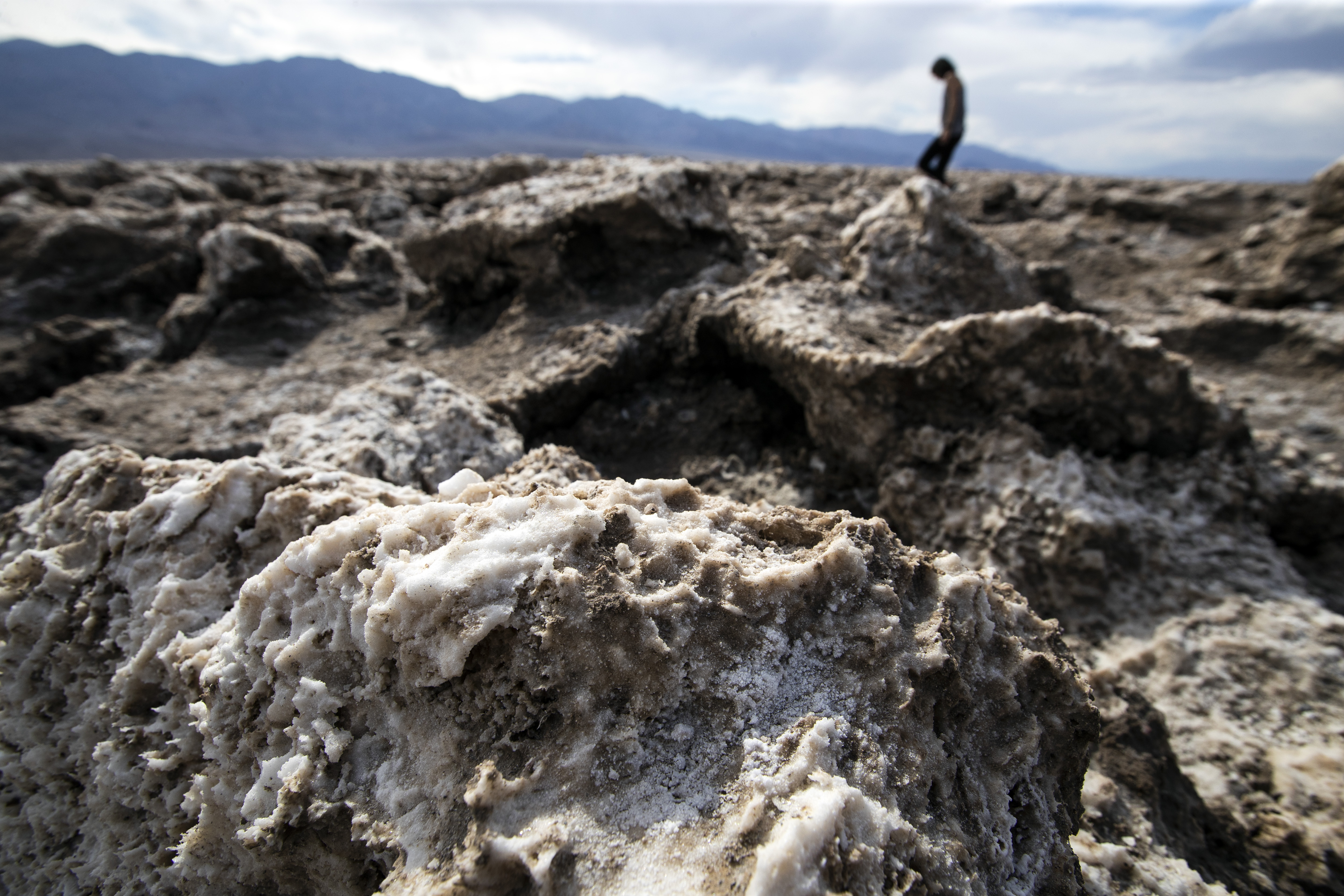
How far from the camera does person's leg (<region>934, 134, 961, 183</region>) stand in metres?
6.13

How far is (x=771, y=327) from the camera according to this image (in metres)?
2.64

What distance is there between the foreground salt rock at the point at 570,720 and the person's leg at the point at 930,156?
5834 mm

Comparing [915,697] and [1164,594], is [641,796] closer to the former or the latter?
[915,697]

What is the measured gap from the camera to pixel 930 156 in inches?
241

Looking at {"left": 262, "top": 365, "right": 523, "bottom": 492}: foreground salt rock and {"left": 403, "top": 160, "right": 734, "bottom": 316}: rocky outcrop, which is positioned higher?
{"left": 403, "top": 160, "right": 734, "bottom": 316}: rocky outcrop

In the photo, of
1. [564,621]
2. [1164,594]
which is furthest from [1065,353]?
[564,621]

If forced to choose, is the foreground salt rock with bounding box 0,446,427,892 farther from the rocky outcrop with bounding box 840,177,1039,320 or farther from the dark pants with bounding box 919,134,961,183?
the dark pants with bounding box 919,134,961,183

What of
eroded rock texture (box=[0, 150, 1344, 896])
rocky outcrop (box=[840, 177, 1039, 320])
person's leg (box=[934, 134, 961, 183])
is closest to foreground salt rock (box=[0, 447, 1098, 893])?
eroded rock texture (box=[0, 150, 1344, 896])

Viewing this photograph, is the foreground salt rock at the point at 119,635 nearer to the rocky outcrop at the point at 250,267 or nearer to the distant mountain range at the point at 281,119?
the rocky outcrop at the point at 250,267

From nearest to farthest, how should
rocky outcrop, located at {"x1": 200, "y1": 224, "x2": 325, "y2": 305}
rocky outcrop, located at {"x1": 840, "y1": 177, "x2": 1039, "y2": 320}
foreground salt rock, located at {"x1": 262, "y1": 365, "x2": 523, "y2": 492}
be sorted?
foreground salt rock, located at {"x1": 262, "y1": 365, "x2": 523, "y2": 492}
rocky outcrop, located at {"x1": 840, "y1": 177, "x2": 1039, "y2": 320}
rocky outcrop, located at {"x1": 200, "y1": 224, "x2": 325, "y2": 305}

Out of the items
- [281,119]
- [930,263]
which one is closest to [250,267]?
[930,263]

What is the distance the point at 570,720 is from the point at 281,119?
519 feet

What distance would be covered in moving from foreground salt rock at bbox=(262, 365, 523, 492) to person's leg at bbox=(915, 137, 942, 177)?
533 cm

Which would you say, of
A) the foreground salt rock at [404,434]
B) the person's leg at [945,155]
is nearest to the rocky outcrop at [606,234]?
the foreground salt rock at [404,434]
